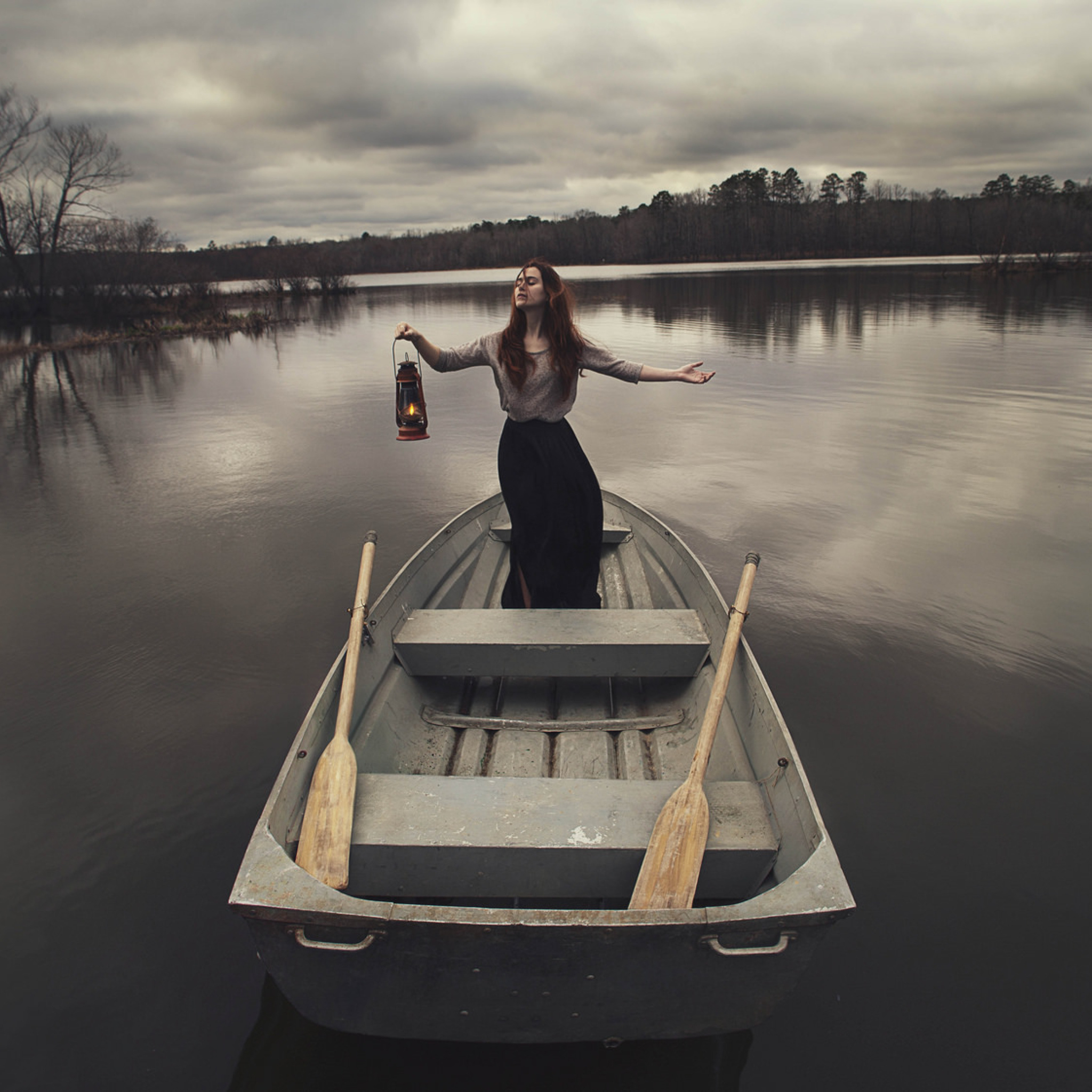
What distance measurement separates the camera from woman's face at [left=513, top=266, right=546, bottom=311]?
135 inches

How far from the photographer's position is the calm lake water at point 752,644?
2.51 metres

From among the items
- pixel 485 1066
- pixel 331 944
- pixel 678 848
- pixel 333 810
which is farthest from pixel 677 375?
pixel 485 1066

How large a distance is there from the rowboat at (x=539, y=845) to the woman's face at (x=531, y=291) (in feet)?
4.90

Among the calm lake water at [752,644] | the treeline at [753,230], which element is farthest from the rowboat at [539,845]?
the treeline at [753,230]

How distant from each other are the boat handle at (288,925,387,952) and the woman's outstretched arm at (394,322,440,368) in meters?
2.37

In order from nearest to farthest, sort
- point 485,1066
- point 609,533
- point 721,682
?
point 485,1066
point 721,682
point 609,533

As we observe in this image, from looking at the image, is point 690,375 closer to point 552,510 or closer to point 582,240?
point 552,510

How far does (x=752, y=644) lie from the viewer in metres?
5.08

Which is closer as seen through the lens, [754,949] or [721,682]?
[754,949]

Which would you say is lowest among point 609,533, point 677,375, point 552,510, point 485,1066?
point 485,1066

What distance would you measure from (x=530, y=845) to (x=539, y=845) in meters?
0.03

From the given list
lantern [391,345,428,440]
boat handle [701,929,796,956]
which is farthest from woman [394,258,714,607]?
boat handle [701,929,796,956]

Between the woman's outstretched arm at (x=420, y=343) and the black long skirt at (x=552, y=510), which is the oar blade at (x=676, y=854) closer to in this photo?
the black long skirt at (x=552, y=510)

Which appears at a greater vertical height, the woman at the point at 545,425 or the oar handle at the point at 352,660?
the woman at the point at 545,425
